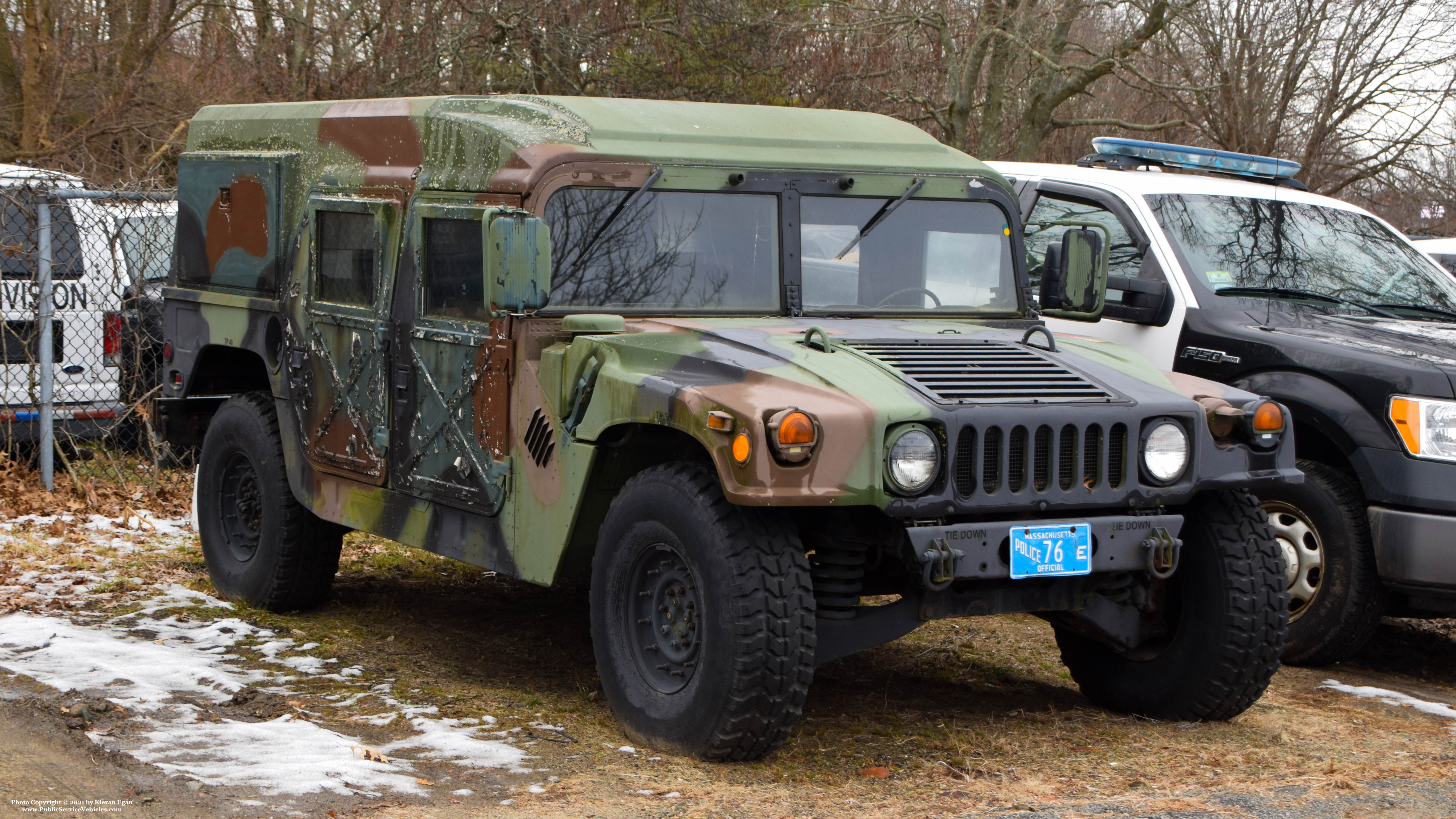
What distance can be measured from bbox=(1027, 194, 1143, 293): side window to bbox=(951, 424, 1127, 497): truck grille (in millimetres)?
2484

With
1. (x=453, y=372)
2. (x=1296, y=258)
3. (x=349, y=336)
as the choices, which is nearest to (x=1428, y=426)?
(x=1296, y=258)

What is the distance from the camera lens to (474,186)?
5.70m

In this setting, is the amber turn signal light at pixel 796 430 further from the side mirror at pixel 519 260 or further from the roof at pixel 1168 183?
the roof at pixel 1168 183

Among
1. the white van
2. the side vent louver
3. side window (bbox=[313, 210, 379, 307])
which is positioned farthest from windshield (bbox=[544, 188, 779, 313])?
the white van

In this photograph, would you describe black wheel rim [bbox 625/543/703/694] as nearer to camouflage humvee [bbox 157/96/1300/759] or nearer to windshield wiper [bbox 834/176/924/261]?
camouflage humvee [bbox 157/96/1300/759]

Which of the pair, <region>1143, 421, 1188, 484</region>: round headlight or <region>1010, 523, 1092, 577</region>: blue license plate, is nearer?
<region>1010, 523, 1092, 577</region>: blue license plate

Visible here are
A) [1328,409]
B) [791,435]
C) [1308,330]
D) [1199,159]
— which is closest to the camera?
[791,435]

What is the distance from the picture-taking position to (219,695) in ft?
18.1

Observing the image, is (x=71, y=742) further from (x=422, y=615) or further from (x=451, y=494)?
(x=422, y=615)

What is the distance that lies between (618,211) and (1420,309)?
155 inches

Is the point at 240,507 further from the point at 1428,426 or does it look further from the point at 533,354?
the point at 1428,426

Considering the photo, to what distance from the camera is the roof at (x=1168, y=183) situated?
7.52 meters

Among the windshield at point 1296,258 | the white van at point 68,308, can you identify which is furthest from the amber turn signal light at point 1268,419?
the white van at point 68,308

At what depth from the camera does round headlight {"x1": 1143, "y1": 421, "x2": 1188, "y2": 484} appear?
4.87 meters
